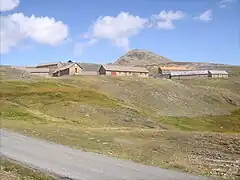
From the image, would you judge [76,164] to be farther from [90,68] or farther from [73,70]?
[90,68]

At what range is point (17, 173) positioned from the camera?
64.2ft

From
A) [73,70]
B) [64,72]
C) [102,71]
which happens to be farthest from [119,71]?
[64,72]

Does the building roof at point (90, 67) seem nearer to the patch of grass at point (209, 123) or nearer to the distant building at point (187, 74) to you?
the distant building at point (187, 74)

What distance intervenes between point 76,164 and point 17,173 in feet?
10.4

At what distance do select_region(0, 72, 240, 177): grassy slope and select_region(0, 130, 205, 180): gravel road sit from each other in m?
1.65

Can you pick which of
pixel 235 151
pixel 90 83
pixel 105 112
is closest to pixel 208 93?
pixel 90 83

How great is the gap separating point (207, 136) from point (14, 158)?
1651 centimetres

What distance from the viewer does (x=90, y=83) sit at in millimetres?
101688

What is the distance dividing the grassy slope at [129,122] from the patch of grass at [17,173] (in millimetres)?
6376

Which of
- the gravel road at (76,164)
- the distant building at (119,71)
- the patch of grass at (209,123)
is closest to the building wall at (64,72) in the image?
the distant building at (119,71)

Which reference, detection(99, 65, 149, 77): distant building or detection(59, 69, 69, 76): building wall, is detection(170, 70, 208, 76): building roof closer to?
detection(99, 65, 149, 77): distant building

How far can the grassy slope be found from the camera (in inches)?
1022

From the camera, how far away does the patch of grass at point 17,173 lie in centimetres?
1836

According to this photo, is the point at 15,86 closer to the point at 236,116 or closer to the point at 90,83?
the point at 90,83
